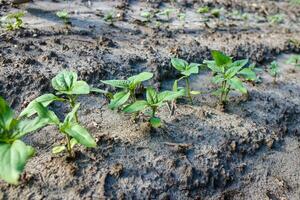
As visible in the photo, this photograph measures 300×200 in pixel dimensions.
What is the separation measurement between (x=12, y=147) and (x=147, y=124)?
32.9 inches

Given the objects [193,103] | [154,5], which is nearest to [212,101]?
[193,103]

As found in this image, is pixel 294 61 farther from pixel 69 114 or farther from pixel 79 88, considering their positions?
pixel 69 114

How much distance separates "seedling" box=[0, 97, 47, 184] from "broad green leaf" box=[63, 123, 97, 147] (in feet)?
0.42

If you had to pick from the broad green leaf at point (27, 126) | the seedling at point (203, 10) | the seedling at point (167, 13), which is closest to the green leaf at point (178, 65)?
the broad green leaf at point (27, 126)

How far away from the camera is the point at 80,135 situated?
1620 mm

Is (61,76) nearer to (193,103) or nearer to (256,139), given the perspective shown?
(193,103)

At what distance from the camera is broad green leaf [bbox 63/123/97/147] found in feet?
5.21

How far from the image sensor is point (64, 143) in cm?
193

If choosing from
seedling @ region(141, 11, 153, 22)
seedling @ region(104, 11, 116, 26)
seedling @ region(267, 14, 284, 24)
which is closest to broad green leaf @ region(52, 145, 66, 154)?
seedling @ region(104, 11, 116, 26)

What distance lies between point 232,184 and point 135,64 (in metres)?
1.13

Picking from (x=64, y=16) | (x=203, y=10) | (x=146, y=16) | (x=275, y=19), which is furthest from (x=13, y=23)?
(x=275, y=19)

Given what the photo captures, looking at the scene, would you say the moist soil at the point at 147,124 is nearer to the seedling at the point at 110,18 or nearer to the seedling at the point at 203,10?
the seedling at the point at 110,18

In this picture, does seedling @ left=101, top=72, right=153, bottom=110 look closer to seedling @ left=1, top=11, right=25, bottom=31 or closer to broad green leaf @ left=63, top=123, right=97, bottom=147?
broad green leaf @ left=63, top=123, right=97, bottom=147

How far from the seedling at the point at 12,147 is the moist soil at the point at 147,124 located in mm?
272
